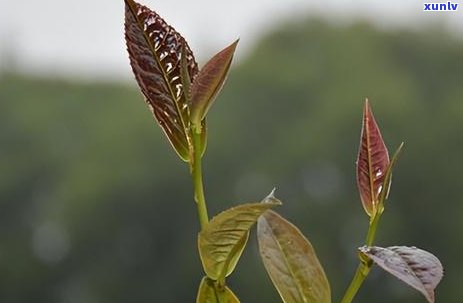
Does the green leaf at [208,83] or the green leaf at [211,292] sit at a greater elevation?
the green leaf at [208,83]

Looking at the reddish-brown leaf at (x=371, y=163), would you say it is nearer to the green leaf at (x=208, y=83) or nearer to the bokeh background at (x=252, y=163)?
the green leaf at (x=208, y=83)

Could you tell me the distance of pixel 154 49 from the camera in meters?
0.50

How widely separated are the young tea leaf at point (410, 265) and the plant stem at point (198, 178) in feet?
0.20

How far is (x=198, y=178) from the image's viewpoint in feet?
1.56

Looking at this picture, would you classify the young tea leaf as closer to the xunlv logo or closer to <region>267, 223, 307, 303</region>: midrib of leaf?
<region>267, 223, 307, 303</region>: midrib of leaf

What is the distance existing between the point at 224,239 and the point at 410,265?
0.07 meters

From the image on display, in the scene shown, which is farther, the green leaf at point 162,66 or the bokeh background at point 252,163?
the bokeh background at point 252,163

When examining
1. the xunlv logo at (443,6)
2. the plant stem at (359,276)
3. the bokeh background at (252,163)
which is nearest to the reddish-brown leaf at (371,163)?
the plant stem at (359,276)

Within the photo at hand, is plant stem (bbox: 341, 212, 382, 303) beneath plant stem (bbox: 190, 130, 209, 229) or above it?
beneath

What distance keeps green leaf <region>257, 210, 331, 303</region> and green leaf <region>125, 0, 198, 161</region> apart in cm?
4

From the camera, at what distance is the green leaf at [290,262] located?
1.61 ft

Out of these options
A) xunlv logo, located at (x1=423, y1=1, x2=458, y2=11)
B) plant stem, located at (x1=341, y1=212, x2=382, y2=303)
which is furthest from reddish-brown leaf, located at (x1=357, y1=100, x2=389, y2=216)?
xunlv logo, located at (x1=423, y1=1, x2=458, y2=11)

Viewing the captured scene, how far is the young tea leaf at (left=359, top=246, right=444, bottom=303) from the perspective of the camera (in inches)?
17.8

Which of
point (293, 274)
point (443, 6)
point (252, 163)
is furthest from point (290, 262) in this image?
point (252, 163)
